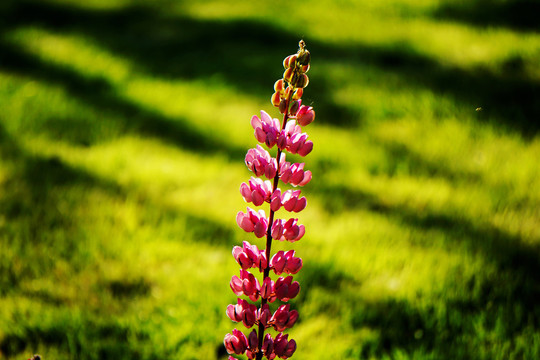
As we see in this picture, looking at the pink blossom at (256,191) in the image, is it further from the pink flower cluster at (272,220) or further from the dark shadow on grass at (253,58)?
the dark shadow on grass at (253,58)

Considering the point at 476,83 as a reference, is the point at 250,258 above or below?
below

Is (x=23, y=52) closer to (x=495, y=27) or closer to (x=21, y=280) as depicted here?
(x=21, y=280)

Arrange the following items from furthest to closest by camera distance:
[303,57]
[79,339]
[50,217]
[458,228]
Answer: [50,217] → [458,228] → [79,339] → [303,57]

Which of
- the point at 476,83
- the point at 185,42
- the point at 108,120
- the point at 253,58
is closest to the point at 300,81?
the point at 108,120

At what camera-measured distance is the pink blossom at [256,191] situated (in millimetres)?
1011

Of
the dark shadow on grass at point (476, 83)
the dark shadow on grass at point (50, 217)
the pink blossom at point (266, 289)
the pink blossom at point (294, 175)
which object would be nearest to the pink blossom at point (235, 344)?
the pink blossom at point (266, 289)

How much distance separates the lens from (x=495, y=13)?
436cm

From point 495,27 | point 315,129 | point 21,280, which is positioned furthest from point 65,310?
point 495,27

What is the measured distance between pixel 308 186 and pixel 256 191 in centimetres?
190

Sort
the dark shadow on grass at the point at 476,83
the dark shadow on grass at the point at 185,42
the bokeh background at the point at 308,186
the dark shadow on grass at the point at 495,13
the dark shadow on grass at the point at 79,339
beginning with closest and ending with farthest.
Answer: the dark shadow on grass at the point at 79,339, the bokeh background at the point at 308,186, the dark shadow on grass at the point at 476,83, the dark shadow on grass at the point at 495,13, the dark shadow on grass at the point at 185,42

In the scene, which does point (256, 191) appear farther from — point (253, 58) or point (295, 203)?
point (253, 58)

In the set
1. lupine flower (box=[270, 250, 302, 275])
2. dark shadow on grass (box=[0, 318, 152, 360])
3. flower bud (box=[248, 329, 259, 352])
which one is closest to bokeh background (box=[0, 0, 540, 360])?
dark shadow on grass (box=[0, 318, 152, 360])

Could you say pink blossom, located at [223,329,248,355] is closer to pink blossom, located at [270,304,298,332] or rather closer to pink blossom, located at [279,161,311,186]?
pink blossom, located at [270,304,298,332]

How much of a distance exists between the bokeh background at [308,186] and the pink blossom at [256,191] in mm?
971
